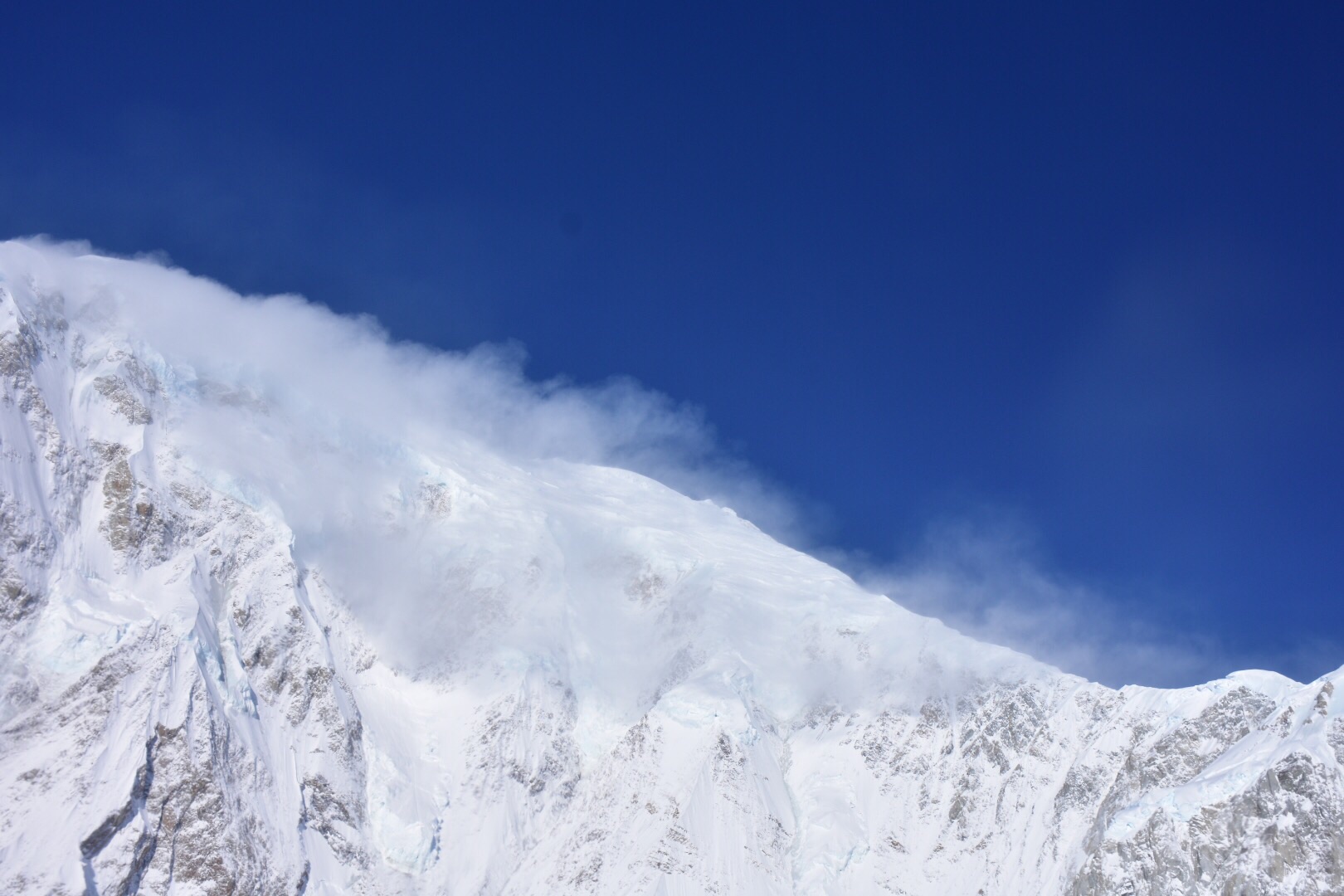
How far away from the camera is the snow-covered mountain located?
13162 centimetres

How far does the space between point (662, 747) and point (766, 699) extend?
96.9 ft

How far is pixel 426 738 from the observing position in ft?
586

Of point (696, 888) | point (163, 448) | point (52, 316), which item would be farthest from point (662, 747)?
point (52, 316)

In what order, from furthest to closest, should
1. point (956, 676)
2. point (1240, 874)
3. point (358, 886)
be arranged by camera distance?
point (956, 676)
point (358, 886)
point (1240, 874)

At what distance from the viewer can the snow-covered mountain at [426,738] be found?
131625 mm

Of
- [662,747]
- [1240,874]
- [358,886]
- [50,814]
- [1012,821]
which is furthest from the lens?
[662,747]

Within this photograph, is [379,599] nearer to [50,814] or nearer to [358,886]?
[358,886]

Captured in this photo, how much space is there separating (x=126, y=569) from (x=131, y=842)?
145 ft

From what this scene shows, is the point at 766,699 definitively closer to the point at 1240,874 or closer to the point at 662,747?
the point at 662,747

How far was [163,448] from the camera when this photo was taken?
7116 inches

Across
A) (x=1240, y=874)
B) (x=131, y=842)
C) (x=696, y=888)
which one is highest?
(x=1240, y=874)

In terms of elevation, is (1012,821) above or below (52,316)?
below

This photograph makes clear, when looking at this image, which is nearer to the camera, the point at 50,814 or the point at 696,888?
the point at 50,814

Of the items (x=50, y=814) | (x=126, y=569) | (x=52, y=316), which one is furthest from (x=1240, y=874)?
(x=52, y=316)
